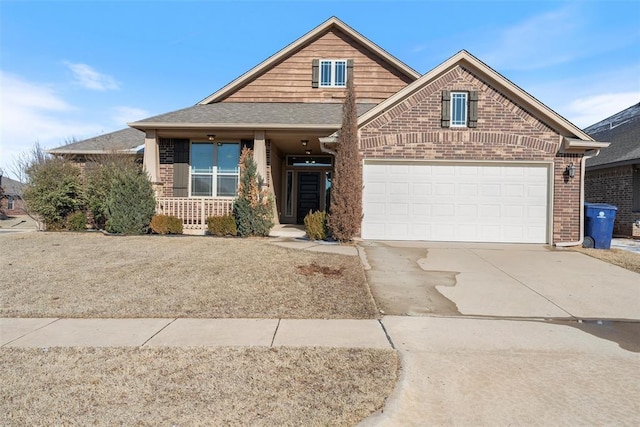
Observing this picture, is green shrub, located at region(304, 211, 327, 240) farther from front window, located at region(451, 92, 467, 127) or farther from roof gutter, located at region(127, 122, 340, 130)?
front window, located at region(451, 92, 467, 127)

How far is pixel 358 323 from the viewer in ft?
16.0

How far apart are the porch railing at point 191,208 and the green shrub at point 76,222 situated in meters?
2.83

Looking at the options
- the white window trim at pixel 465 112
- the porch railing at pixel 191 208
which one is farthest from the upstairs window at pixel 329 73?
the porch railing at pixel 191 208

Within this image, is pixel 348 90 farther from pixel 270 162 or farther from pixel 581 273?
pixel 581 273

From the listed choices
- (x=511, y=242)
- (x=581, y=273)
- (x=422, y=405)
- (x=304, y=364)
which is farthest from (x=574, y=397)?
(x=511, y=242)

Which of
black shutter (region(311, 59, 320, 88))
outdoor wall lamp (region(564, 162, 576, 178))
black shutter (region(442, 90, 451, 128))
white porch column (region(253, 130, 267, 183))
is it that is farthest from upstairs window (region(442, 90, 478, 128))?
black shutter (region(311, 59, 320, 88))

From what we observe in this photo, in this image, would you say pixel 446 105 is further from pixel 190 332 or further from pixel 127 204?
pixel 127 204

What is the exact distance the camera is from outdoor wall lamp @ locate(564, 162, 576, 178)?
10570mm

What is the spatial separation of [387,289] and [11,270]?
7.33 metres

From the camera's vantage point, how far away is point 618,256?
9.53 meters

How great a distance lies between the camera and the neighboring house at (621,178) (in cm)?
1443

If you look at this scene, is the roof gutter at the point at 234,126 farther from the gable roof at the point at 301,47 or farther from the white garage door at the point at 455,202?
the gable roof at the point at 301,47

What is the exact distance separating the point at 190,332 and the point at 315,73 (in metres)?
12.9

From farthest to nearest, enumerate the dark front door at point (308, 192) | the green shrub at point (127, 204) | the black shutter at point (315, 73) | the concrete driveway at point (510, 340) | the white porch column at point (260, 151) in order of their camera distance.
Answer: the dark front door at point (308, 192), the black shutter at point (315, 73), the white porch column at point (260, 151), the green shrub at point (127, 204), the concrete driveway at point (510, 340)
